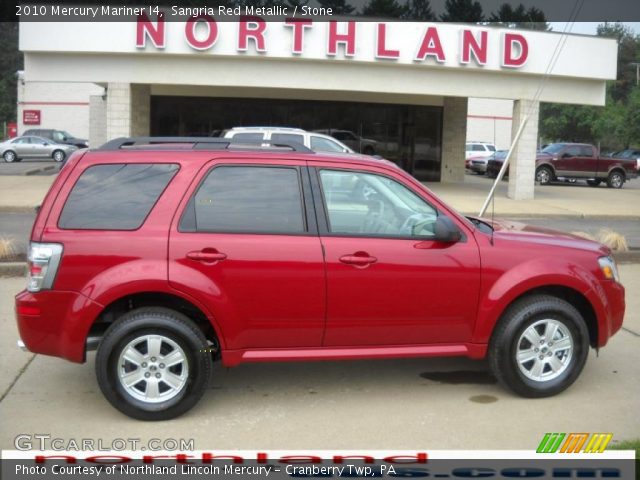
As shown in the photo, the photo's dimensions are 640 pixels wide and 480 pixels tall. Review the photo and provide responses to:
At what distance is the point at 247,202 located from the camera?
5.03 metres

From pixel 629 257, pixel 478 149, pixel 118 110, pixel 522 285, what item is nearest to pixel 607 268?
pixel 522 285

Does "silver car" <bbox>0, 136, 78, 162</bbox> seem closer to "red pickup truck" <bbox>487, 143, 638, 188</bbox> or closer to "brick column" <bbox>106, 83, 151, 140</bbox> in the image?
"brick column" <bbox>106, 83, 151, 140</bbox>

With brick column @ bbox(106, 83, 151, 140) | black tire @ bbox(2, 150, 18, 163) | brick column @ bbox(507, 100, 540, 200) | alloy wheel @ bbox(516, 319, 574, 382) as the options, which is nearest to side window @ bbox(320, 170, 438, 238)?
alloy wheel @ bbox(516, 319, 574, 382)

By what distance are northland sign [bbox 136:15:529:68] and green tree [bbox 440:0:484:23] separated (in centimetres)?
724

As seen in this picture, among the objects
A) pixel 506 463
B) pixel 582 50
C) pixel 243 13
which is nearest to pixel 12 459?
pixel 506 463

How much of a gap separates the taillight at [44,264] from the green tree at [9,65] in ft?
235

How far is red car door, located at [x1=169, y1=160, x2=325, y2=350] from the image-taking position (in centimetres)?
480

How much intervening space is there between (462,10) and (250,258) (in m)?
25.5

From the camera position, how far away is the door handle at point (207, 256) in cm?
479

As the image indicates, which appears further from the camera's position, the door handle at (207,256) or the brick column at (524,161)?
the brick column at (524,161)

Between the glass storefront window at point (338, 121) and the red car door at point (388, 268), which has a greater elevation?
the glass storefront window at point (338, 121)

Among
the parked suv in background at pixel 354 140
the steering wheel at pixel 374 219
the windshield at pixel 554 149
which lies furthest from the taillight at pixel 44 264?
the windshield at pixel 554 149

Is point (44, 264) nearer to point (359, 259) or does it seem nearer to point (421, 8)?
point (359, 259)

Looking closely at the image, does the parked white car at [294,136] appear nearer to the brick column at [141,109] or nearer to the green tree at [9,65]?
the brick column at [141,109]
